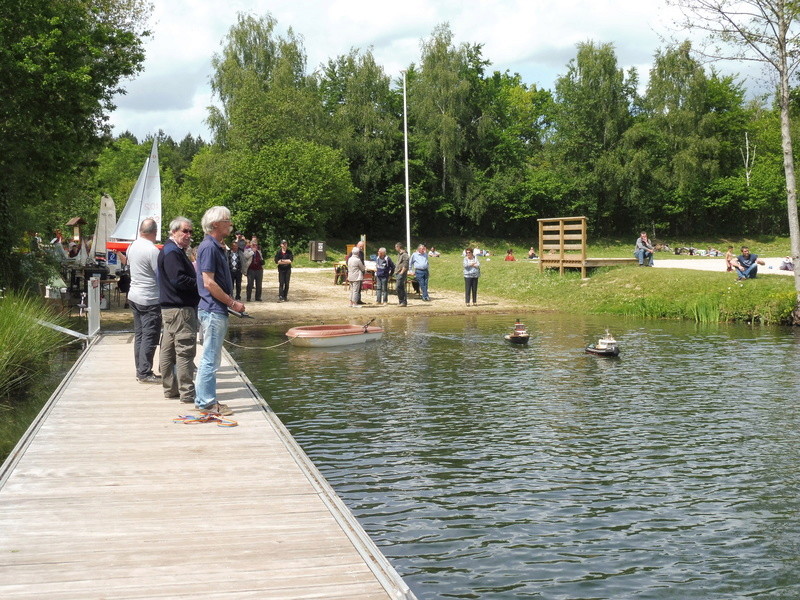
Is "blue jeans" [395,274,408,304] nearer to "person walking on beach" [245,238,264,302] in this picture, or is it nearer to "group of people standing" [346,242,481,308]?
"group of people standing" [346,242,481,308]

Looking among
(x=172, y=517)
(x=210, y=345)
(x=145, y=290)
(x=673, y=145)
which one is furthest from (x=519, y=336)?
(x=673, y=145)

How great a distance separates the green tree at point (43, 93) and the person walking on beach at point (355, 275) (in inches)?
352

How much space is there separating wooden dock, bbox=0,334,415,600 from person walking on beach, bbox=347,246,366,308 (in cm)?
1929

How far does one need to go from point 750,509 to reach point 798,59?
2006 centimetres

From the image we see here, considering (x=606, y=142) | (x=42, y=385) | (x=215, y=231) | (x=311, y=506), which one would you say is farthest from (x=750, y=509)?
(x=606, y=142)

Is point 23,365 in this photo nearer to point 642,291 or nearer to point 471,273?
point 471,273

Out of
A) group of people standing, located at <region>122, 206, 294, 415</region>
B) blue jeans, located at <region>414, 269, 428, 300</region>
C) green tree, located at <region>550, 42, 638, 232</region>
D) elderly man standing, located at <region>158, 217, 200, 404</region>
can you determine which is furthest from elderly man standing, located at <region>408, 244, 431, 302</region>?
green tree, located at <region>550, 42, 638, 232</region>

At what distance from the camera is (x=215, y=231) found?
9.08 meters

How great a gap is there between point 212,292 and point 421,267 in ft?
73.0

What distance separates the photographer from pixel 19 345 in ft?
46.6

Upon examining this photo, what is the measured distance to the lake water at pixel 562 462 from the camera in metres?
6.74

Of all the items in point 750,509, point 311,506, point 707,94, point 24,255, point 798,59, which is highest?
point 707,94

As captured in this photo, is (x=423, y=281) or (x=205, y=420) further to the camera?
(x=423, y=281)

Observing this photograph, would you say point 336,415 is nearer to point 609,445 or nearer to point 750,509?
point 609,445
